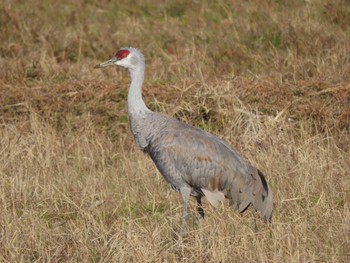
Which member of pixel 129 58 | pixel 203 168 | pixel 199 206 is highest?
pixel 129 58

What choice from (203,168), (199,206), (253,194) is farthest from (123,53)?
(253,194)

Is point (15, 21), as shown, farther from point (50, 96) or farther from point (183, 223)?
point (183, 223)

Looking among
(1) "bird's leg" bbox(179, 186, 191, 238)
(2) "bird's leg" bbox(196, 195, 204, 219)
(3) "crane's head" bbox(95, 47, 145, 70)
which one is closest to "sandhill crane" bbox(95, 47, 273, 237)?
(1) "bird's leg" bbox(179, 186, 191, 238)

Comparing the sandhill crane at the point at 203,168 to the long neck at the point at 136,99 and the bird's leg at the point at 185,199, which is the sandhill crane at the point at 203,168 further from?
the long neck at the point at 136,99

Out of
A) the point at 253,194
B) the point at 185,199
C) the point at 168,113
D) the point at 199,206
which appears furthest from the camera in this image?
the point at 168,113

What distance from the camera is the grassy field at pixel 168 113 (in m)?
5.18

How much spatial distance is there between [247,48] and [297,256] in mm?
4920

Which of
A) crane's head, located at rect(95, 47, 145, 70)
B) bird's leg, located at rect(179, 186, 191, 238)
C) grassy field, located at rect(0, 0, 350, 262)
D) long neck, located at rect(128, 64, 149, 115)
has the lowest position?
grassy field, located at rect(0, 0, 350, 262)

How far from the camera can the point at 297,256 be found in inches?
190

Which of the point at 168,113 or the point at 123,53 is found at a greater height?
the point at 123,53

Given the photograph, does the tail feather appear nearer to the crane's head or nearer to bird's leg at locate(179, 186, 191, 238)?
bird's leg at locate(179, 186, 191, 238)

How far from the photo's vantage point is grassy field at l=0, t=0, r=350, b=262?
518 cm

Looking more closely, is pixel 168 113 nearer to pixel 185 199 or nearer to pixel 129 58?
pixel 129 58

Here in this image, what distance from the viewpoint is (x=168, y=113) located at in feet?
24.8
